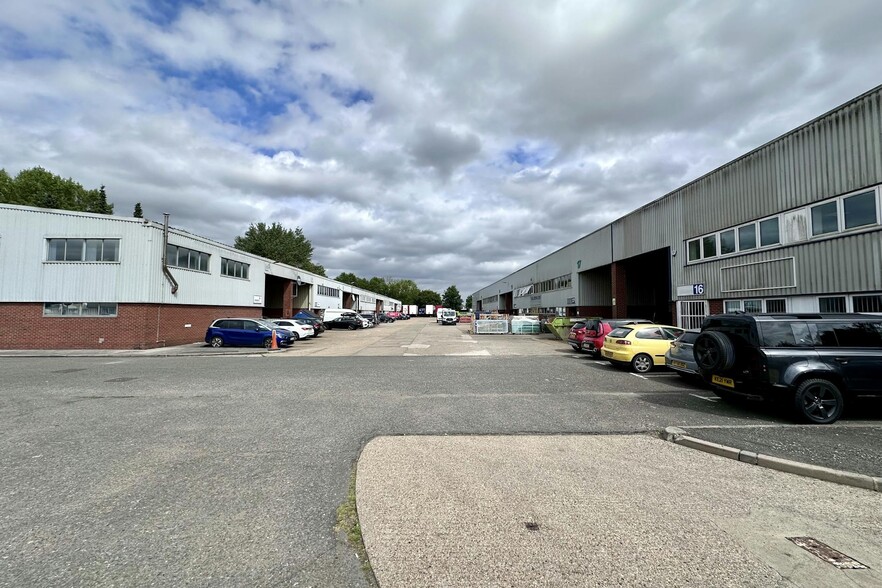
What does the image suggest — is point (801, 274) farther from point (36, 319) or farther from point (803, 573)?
point (36, 319)

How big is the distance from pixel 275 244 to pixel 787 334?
71.9m

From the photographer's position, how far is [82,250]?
22391 millimetres

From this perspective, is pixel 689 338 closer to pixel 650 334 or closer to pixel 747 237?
pixel 650 334

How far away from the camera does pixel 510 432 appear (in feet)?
21.4

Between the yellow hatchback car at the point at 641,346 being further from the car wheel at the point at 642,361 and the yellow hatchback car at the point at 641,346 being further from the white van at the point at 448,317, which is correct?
the white van at the point at 448,317

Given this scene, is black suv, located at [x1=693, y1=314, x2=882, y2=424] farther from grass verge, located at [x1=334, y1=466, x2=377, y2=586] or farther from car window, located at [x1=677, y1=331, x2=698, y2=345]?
grass verge, located at [x1=334, y1=466, x2=377, y2=586]

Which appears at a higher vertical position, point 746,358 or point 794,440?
point 746,358

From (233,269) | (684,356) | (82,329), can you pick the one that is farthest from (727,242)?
(82,329)

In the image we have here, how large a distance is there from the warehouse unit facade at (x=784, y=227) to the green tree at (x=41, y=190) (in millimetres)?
54804

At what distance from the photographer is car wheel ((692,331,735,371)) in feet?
24.8

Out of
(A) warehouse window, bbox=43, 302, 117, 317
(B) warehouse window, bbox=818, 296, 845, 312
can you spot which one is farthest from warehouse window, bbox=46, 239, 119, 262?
(B) warehouse window, bbox=818, 296, 845, 312

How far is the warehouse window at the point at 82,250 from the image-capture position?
73.0ft

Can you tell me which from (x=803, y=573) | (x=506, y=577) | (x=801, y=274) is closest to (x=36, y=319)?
(x=506, y=577)

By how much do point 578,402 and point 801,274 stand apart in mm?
9594
